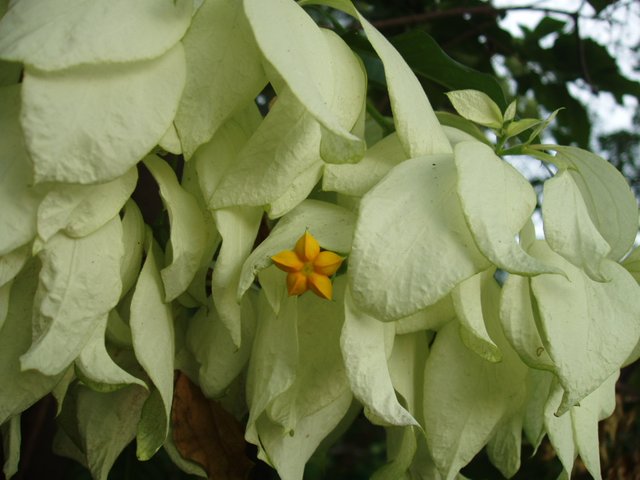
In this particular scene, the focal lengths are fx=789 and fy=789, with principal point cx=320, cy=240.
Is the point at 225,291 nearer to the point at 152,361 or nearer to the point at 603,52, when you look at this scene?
the point at 152,361

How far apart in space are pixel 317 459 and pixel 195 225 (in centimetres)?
21

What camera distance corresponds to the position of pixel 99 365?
1.09 ft

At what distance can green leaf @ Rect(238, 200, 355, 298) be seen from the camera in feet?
1.08

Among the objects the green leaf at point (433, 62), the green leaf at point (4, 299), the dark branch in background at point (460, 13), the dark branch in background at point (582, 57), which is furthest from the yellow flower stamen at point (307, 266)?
the dark branch in background at point (582, 57)

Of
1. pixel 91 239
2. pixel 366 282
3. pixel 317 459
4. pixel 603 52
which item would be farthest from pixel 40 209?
pixel 603 52

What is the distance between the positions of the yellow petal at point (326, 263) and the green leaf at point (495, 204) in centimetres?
6

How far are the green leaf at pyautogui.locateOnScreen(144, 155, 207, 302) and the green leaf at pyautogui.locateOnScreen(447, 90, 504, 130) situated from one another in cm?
14

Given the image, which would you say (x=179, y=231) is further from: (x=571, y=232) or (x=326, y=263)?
(x=571, y=232)

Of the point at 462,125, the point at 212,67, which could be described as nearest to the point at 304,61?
the point at 212,67

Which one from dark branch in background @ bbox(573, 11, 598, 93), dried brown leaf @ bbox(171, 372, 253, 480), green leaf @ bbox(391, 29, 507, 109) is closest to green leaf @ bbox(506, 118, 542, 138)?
green leaf @ bbox(391, 29, 507, 109)

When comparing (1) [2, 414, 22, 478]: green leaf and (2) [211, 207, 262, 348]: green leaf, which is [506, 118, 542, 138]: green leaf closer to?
(2) [211, 207, 262, 348]: green leaf

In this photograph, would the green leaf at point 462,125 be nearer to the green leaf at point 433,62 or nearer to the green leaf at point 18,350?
the green leaf at point 433,62

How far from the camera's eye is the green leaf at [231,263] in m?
0.34

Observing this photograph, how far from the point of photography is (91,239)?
33cm
